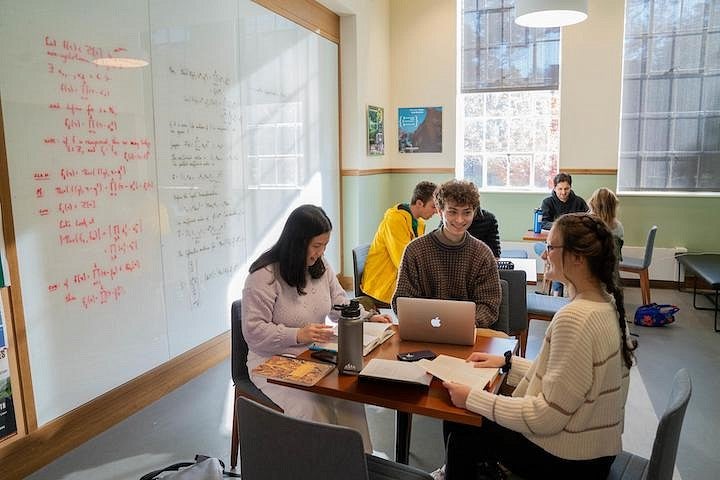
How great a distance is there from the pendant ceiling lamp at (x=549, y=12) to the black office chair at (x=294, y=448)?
395cm

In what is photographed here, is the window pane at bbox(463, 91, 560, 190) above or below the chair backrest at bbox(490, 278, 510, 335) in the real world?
above

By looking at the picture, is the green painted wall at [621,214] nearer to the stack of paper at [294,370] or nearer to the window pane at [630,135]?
the window pane at [630,135]

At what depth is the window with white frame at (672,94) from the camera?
210 inches

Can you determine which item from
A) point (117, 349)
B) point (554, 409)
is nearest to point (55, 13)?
point (117, 349)

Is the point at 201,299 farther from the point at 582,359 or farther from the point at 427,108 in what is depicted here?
the point at 427,108

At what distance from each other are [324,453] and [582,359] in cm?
65

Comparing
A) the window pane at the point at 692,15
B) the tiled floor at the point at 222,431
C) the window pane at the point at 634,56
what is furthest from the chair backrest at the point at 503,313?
the window pane at the point at 692,15

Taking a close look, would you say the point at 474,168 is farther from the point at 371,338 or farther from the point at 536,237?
the point at 371,338

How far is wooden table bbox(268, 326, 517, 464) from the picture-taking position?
1.44 m

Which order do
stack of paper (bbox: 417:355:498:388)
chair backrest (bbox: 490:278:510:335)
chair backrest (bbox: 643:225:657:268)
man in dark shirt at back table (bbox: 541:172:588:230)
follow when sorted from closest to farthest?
1. stack of paper (bbox: 417:355:498:388)
2. chair backrest (bbox: 490:278:510:335)
3. chair backrest (bbox: 643:225:657:268)
4. man in dark shirt at back table (bbox: 541:172:588:230)

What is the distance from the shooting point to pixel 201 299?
133 inches

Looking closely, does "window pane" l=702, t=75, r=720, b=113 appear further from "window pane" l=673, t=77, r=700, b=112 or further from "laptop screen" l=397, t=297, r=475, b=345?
"laptop screen" l=397, t=297, r=475, b=345

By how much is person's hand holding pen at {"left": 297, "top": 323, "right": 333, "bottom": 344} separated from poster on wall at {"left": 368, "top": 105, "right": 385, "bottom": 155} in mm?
3939

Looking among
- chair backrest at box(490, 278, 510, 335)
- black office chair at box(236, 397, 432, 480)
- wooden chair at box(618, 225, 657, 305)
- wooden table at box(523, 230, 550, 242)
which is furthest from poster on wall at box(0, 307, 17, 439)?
wooden chair at box(618, 225, 657, 305)
